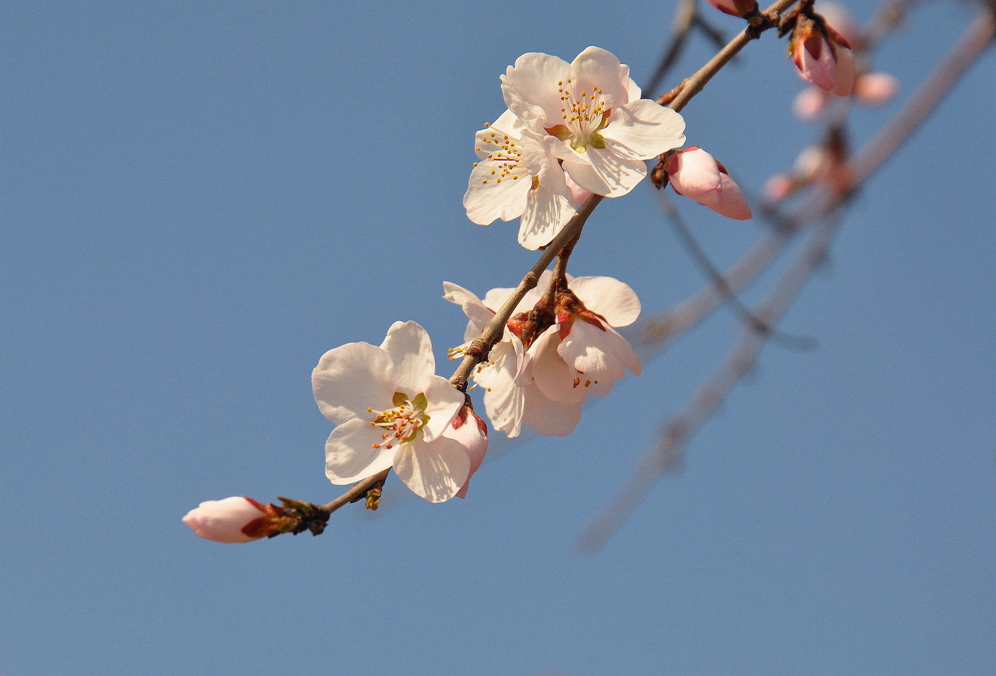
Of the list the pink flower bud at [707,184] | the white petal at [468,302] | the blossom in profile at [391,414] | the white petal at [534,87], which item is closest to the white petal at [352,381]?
the blossom in profile at [391,414]

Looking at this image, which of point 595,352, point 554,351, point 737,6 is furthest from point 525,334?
point 737,6

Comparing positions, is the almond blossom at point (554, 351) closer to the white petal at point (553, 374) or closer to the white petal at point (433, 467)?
the white petal at point (553, 374)

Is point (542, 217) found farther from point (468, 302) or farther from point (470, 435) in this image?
point (470, 435)

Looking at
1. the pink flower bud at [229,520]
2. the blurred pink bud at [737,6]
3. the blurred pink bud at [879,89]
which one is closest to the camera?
the pink flower bud at [229,520]

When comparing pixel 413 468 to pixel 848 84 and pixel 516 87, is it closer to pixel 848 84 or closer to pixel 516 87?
pixel 516 87

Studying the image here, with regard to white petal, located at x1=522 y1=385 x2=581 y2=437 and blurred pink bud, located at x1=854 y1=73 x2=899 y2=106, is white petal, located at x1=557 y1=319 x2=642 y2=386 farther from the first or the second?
blurred pink bud, located at x1=854 y1=73 x2=899 y2=106

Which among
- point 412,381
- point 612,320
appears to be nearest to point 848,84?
point 612,320
